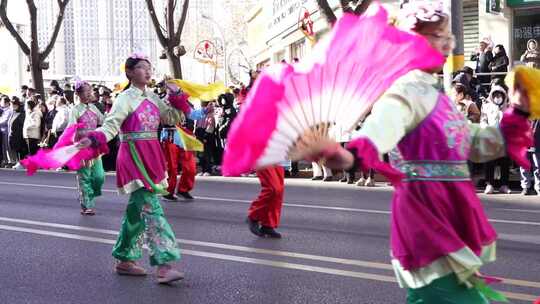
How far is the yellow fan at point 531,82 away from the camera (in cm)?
381

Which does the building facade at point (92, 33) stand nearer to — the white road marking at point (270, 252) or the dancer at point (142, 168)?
the white road marking at point (270, 252)

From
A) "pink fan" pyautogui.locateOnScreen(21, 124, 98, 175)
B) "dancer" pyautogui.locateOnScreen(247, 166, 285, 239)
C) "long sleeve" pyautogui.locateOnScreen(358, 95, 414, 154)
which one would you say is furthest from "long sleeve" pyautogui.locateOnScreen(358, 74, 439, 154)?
"dancer" pyautogui.locateOnScreen(247, 166, 285, 239)

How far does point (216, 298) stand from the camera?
21.1 ft

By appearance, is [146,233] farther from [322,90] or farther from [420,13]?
[322,90]

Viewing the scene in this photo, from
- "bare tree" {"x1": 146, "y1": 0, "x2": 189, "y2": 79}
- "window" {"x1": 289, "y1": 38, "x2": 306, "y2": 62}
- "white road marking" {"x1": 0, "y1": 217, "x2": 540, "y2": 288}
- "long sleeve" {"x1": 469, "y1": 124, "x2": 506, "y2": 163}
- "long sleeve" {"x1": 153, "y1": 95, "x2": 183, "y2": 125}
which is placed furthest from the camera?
"window" {"x1": 289, "y1": 38, "x2": 306, "y2": 62}

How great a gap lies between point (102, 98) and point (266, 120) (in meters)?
16.9

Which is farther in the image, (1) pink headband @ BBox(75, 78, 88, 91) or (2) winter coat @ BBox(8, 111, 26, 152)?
(2) winter coat @ BBox(8, 111, 26, 152)

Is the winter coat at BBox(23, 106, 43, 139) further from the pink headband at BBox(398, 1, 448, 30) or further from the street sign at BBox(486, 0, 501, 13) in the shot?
the pink headband at BBox(398, 1, 448, 30)

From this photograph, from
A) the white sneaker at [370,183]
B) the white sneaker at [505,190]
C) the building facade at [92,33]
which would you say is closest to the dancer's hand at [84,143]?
the white sneaker at [505,190]

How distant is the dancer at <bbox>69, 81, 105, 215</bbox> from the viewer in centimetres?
1101

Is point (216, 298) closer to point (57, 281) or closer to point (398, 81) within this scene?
point (57, 281)

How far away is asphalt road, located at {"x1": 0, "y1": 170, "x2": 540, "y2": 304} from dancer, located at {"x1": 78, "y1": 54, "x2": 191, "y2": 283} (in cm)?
25

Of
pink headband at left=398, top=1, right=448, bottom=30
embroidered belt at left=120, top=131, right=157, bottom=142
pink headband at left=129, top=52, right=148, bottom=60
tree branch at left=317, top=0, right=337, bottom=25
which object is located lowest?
embroidered belt at left=120, top=131, right=157, bottom=142

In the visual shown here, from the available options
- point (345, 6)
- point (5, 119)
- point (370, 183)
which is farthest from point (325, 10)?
point (5, 119)
